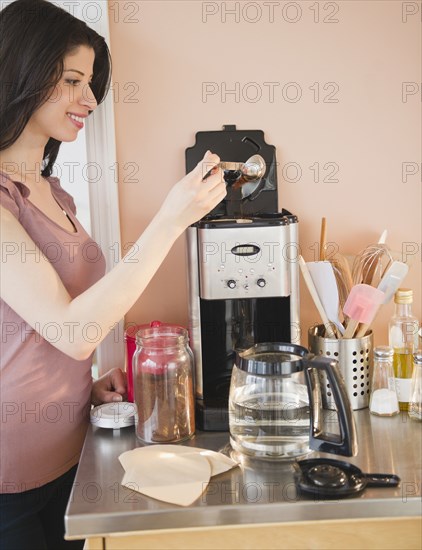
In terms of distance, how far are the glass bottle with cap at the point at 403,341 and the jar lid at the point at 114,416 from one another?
52cm

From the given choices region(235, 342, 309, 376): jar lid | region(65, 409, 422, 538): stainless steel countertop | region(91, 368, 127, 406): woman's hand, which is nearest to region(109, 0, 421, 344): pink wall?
region(91, 368, 127, 406): woman's hand

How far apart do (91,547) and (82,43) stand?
0.87m

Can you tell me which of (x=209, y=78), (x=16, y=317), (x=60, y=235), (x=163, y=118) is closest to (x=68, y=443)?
(x=16, y=317)

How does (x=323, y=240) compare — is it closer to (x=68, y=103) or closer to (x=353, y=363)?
(x=353, y=363)

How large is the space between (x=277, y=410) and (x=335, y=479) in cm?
16

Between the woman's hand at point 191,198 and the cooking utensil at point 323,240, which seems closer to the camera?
the woman's hand at point 191,198

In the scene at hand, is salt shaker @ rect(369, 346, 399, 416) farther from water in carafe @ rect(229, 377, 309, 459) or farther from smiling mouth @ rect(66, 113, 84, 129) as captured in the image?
smiling mouth @ rect(66, 113, 84, 129)

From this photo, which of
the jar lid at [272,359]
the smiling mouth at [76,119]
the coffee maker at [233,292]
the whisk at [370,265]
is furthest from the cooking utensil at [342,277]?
the smiling mouth at [76,119]

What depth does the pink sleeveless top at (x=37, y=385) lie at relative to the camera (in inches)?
48.0

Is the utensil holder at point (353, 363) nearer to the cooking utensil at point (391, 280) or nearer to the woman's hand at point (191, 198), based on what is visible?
the cooking utensil at point (391, 280)

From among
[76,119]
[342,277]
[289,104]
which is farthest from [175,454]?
[289,104]

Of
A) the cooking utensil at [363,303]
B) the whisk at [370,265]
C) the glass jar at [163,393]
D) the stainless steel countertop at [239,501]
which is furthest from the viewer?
the whisk at [370,265]

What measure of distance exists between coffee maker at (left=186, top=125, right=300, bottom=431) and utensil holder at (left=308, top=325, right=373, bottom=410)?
0.26 feet

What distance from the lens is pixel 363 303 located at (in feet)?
4.52
